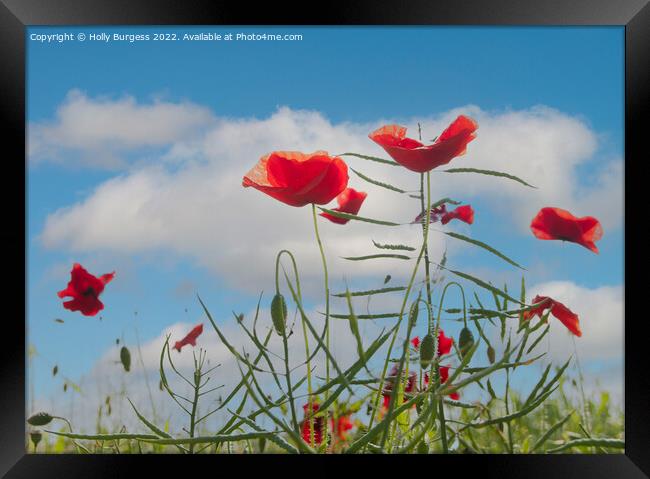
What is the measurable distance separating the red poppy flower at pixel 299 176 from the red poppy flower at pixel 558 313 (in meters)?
0.35

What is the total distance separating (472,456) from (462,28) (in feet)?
2.09

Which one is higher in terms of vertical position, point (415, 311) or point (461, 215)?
point (461, 215)

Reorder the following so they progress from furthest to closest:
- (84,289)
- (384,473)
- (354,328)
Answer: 1. (84,289)
2. (384,473)
3. (354,328)

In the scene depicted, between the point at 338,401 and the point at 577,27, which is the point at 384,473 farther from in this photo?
the point at 577,27

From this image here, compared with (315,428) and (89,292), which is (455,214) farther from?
(89,292)

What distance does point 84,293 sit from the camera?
1299mm

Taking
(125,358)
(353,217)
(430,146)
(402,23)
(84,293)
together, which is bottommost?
(125,358)

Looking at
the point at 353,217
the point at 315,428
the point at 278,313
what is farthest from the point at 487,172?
the point at 315,428

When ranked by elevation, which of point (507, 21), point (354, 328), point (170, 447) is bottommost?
point (170, 447)

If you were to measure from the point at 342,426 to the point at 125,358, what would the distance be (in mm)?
371

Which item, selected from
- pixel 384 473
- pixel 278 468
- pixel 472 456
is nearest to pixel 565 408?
pixel 472 456

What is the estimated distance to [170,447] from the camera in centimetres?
134

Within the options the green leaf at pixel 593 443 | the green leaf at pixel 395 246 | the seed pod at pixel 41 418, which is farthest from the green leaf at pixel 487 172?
the seed pod at pixel 41 418

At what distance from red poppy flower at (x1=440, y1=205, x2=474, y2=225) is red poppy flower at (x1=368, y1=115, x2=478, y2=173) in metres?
0.08
